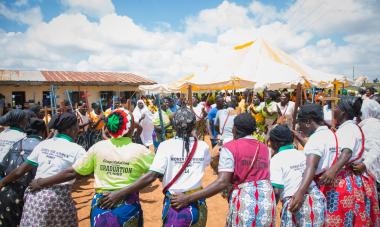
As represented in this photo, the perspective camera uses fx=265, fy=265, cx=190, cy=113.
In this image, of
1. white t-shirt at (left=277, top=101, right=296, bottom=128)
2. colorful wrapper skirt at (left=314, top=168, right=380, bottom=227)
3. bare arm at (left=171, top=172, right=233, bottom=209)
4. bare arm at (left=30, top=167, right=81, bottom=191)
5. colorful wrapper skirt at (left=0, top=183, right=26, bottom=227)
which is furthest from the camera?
white t-shirt at (left=277, top=101, right=296, bottom=128)

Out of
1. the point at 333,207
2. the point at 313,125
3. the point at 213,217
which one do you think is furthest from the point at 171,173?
the point at 213,217

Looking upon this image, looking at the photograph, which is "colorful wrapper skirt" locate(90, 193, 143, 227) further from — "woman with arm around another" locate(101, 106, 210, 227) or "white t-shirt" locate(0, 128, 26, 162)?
"white t-shirt" locate(0, 128, 26, 162)

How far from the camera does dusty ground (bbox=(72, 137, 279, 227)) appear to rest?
186 inches

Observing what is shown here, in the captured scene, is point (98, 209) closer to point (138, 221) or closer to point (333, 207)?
point (138, 221)

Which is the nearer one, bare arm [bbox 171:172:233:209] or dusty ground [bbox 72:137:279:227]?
bare arm [bbox 171:172:233:209]

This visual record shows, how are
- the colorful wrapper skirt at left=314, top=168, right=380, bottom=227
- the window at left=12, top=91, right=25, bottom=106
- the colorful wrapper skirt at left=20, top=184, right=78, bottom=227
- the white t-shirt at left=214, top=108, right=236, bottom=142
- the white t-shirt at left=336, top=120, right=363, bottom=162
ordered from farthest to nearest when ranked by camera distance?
the window at left=12, top=91, right=25, bottom=106
the white t-shirt at left=214, top=108, right=236, bottom=142
the colorful wrapper skirt at left=314, top=168, right=380, bottom=227
the white t-shirt at left=336, top=120, right=363, bottom=162
the colorful wrapper skirt at left=20, top=184, right=78, bottom=227

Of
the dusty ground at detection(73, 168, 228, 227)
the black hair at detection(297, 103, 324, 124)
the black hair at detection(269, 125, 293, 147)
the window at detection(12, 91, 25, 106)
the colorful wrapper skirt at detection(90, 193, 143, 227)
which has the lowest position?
the dusty ground at detection(73, 168, 228, 227)

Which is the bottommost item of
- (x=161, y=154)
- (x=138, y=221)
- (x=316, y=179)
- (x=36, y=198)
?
(x=138, y=221)

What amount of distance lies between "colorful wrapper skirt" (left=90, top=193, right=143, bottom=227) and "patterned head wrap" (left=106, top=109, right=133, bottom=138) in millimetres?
559

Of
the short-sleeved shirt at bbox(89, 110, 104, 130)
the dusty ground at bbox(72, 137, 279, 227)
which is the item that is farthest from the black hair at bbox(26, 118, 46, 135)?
the short-sleeved shirt at bbox(89, 110, 104, 130)

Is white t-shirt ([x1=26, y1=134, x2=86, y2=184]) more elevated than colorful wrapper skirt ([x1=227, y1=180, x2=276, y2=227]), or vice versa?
white t-shirt ([x1=26, y1=134, x2=86, y2=184])

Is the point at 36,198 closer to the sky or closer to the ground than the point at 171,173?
closer to the ground

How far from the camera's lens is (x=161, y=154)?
7.52 ft

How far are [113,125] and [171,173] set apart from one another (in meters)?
0.67
